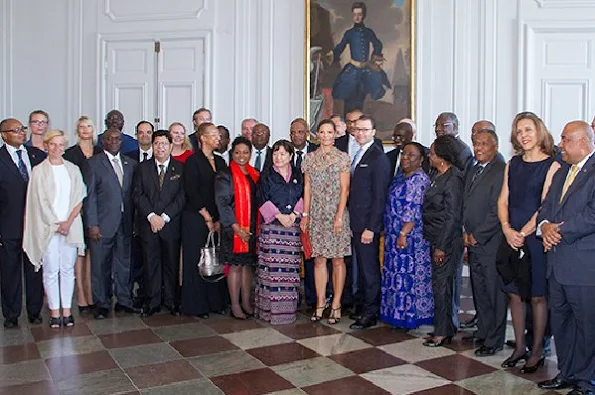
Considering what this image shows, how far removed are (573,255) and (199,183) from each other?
3070 mm

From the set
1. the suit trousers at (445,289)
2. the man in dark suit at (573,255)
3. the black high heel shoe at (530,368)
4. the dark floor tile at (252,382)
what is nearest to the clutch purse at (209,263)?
the dark floor tile at (252,382)

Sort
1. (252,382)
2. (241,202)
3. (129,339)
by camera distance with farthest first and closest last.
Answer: (241,202) < (129,339) < (252,382)

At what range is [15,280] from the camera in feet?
17.5

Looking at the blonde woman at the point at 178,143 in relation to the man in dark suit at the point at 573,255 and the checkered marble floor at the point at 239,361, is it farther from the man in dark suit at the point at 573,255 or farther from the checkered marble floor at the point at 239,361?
Result: the man in dark suit at the point at 573,255

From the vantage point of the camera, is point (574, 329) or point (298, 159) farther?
point (298, 159)

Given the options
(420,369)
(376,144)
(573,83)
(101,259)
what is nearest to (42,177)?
(101,259)

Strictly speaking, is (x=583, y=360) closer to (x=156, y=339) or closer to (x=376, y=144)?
(x=376, y=144)

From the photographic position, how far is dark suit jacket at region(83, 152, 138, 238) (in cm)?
559

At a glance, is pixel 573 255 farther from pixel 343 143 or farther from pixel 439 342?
pixel 343 143

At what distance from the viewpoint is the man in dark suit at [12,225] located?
5.31m

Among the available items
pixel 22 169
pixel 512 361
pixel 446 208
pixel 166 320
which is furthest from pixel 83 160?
pixel 512 361

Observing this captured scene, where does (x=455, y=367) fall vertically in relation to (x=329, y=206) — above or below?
below

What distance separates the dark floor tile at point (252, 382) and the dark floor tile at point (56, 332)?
1.60 metres

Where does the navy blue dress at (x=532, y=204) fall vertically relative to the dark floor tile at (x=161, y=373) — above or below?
above
